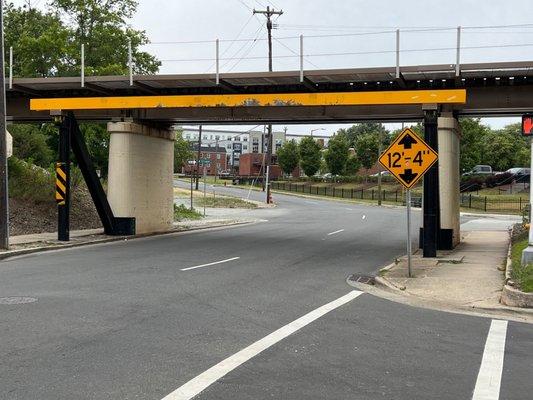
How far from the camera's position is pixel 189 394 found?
4988 millimetres

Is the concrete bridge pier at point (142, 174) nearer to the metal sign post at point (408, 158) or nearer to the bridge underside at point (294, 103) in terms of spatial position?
the bridge underside at point (294, 103)

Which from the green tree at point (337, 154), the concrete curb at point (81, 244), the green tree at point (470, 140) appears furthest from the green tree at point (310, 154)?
the concrete curb at point (81, 244)

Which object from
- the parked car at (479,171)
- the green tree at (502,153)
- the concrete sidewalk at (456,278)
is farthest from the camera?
the green tree at (502,153)

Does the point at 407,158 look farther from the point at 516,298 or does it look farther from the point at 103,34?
the point at 103,34

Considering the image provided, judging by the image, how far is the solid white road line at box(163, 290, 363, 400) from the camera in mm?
5062

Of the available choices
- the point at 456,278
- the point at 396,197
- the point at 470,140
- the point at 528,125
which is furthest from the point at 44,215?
the point at 396,197

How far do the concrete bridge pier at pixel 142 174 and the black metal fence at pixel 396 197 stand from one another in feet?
48.8

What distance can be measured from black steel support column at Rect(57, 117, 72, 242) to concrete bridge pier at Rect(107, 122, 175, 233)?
1.56m

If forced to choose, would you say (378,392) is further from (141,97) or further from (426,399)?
(141,97)

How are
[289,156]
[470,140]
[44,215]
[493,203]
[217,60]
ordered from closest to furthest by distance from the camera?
[217,60], [44,215], [493,203], [470,140], [289,156]

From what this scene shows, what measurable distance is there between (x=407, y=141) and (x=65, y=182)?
11743 millimetres

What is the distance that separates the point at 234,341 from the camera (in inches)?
267

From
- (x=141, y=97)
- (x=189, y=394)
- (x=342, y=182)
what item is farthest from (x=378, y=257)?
(x=342, y=182)

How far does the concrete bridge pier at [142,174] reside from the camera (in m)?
20.8
